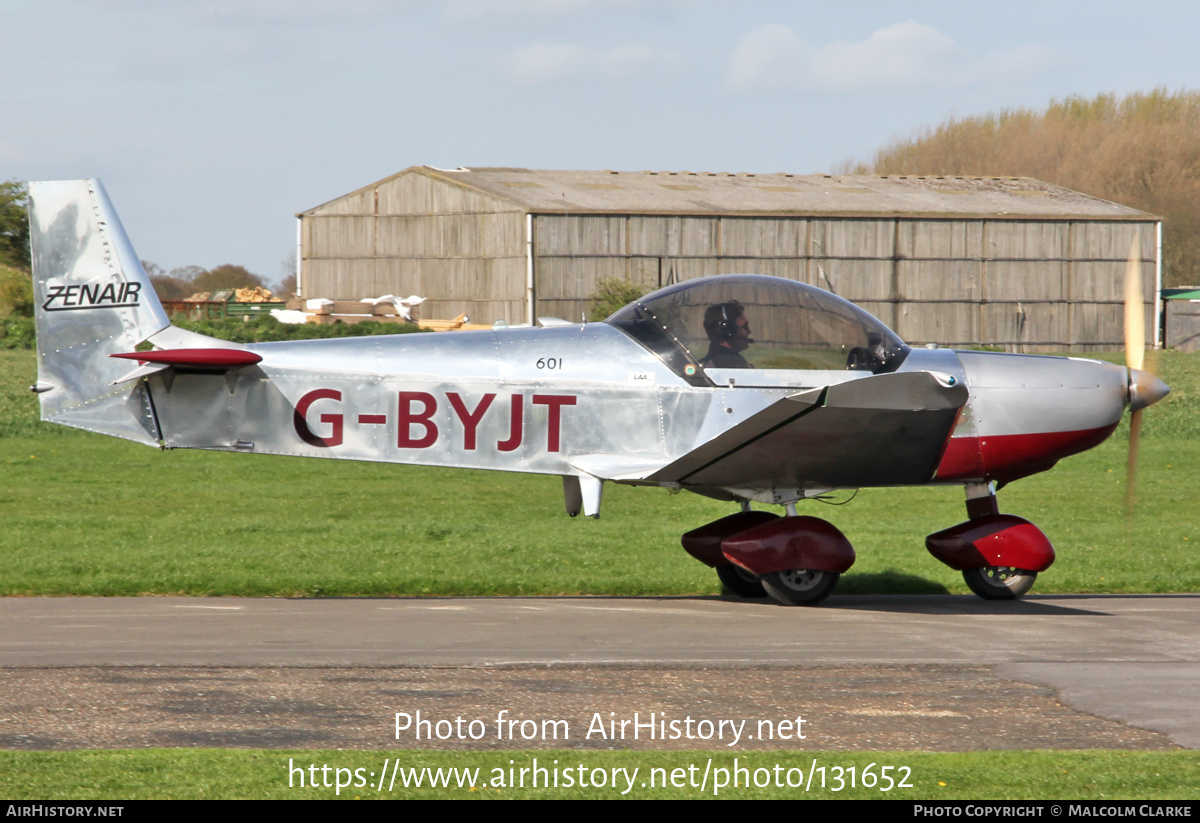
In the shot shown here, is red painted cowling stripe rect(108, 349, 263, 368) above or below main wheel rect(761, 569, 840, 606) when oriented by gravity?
above

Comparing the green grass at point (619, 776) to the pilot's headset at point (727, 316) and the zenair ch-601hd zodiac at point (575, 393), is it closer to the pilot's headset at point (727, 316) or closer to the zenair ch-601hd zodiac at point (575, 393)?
the zenair ch-601hd zodiac at point (575, 393)

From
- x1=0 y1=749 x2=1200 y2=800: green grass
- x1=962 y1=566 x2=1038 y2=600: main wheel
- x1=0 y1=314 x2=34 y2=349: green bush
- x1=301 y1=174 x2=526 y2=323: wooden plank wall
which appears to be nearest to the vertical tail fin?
x1=0 y1=749 x2=1200 y2=800: green grass

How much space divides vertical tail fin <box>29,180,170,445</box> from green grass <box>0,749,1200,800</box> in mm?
4982

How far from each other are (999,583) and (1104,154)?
309 ft

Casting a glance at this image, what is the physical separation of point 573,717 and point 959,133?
107021 millimetres

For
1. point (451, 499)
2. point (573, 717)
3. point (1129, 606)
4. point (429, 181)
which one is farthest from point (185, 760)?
point (429, 181)

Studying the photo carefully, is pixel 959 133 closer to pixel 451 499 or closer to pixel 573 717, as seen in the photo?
pixel 451 499

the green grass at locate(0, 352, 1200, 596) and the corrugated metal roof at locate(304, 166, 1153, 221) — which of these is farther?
the corrugated metal roof at locate(304, 166, 1153, 221)

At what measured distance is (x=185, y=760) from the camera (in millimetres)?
5980

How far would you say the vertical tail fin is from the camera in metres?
10.6

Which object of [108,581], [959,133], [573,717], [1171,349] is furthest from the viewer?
[959,133]

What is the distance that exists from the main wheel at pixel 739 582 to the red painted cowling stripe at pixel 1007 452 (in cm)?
196

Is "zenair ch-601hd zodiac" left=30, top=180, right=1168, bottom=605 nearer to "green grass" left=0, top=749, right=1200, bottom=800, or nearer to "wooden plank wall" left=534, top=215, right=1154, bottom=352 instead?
"green grass" left=0, top=749, right=1200, bottom=800

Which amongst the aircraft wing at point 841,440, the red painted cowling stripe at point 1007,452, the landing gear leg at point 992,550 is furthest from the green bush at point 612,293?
the aircraft wing at point 841,440
